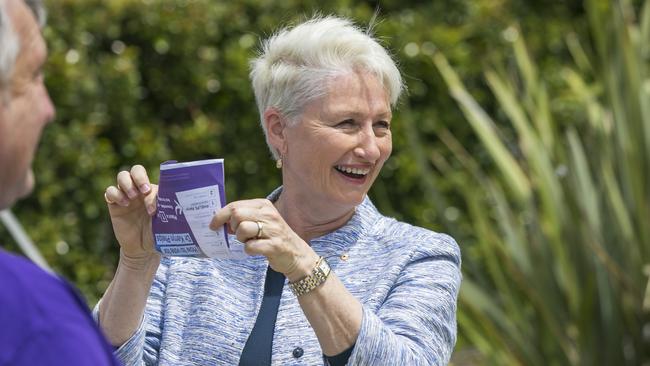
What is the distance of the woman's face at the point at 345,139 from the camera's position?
287cm

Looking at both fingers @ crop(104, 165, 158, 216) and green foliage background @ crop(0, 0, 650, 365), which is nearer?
fingers @ crop(104, 165, 158, 216)

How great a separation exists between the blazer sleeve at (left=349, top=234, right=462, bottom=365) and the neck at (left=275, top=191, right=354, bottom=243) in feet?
0.81

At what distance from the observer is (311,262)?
2.45 meters

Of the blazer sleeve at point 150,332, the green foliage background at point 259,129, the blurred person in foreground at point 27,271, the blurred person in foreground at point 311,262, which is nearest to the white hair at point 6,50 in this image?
the blurred person in foreground at point 27,271

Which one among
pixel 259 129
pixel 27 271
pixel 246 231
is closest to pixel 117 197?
pixel 246 231

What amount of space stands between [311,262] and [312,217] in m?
0.51

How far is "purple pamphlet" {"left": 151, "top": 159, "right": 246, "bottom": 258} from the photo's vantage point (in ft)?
7.86

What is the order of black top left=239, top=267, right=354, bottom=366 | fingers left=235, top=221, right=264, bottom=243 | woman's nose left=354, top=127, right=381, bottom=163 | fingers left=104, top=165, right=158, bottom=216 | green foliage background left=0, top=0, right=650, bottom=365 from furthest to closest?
green foliage background left=0, top=0, right=650, bottom=365, woman's nose left=354, top=127, right=381, bottom=163, black top left=239, top=267, right=354, bottom=366, fingers left=104, top=165, right=158, bottom=216, fingers left=235, top=221, right=264, bottom=243

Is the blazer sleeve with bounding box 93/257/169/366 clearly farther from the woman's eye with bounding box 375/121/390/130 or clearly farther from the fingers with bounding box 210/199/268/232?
Answer: the woman's eye with bounding box 375/121/390/130

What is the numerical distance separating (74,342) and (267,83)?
5.45ft

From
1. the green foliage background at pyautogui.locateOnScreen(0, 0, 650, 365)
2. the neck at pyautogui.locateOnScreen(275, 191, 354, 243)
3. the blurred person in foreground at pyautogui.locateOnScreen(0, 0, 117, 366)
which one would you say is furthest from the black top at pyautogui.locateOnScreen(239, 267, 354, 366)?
the green foliage background at pyautogui.locateOnScreen(0, 0, 650, 365)

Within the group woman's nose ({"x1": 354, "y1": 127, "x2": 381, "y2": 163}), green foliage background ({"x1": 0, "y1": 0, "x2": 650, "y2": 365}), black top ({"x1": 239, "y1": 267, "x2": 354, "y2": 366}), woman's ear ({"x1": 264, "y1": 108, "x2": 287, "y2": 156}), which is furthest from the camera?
green foliage background ({"x1": 0, "y1": 0, "x2": 650, "y2": 365})

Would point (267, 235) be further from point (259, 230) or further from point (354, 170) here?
point (354, 170)

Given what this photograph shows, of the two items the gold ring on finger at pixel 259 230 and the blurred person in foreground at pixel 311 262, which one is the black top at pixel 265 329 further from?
the gold ring on finger at pixel 259 230
